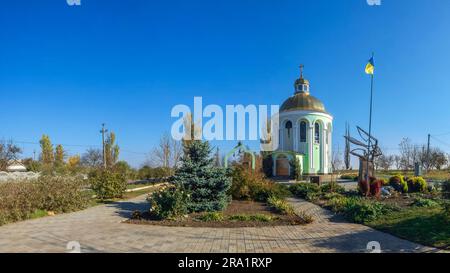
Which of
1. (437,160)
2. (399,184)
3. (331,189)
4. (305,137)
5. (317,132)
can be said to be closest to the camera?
(399,184)

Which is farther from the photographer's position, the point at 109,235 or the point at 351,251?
the point at 109,235

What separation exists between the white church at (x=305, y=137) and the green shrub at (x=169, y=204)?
76.4ft

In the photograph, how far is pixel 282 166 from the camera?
31422 millimetres

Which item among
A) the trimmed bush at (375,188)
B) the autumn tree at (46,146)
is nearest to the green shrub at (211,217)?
the trimmed bush at (375,188)

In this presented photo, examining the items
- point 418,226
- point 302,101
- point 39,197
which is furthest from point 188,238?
point 302,101

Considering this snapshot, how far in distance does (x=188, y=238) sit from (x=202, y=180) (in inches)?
148

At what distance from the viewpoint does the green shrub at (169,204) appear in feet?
26.9

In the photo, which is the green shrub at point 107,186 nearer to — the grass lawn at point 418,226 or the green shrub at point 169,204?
the green shrub at point 169,204

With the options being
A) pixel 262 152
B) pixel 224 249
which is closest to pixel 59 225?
pixel 224 249

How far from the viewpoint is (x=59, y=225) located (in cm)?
771

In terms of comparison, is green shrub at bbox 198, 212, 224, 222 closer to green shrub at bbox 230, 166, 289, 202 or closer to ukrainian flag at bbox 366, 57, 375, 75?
green shrub at bbox 230, 166, 289, 202

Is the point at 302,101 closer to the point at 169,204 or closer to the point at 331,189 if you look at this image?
the point at 331,189

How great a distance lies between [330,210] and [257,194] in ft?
11.3
